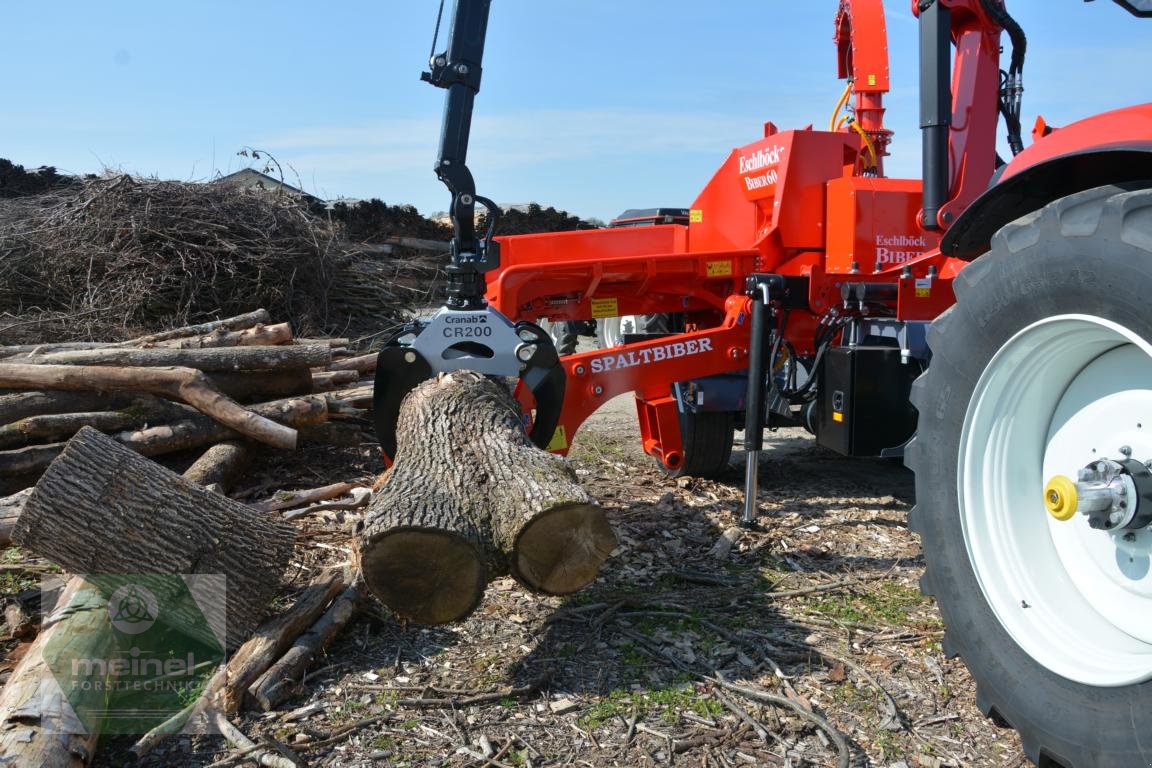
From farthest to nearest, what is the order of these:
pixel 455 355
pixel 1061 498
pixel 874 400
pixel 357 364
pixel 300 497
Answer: pixel 357 364
pixel 300 497
pixel 874 400
pixel 455 355
pixel 1061 498

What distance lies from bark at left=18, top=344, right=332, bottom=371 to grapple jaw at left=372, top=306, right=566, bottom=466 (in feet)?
6.80

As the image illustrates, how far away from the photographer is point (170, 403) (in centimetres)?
601

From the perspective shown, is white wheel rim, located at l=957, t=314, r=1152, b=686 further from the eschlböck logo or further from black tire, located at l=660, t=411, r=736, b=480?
black tire, located at l=660, t=411, r=736, b=480

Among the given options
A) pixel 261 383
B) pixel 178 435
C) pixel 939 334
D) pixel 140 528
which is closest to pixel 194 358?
pixel 261 383

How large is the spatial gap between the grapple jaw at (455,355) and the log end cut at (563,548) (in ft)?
4.69

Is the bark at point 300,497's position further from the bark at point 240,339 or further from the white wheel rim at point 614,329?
the white wheel rim at point 614,329

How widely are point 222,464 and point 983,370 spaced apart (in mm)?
4496

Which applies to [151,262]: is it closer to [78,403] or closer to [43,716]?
[78,403]

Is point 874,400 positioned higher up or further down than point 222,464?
higher up

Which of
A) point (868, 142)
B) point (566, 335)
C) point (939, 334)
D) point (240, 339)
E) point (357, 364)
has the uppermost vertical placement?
point (868, 142)

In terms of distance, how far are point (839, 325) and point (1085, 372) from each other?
292 cm

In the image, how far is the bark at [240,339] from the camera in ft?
22.1

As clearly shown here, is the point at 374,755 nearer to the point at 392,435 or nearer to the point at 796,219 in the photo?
the point at 392,435

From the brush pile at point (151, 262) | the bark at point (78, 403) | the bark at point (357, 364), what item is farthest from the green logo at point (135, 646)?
the brush pile at point (151, 262)
